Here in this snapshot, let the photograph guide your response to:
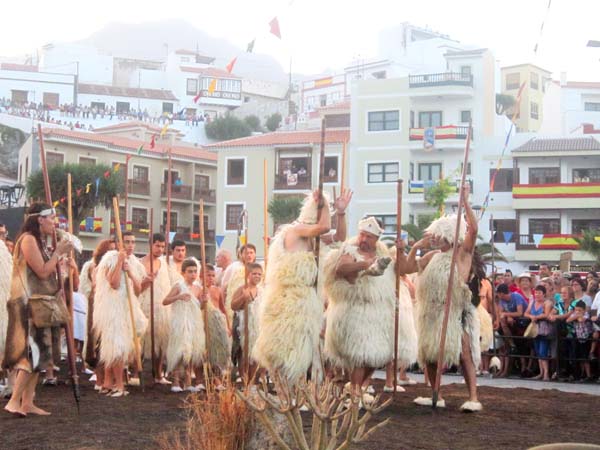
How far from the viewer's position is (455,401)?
1011 centimetres

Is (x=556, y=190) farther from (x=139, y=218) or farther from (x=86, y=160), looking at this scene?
(x=86, y=160)


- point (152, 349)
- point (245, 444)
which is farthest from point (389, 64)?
point (245, 444)

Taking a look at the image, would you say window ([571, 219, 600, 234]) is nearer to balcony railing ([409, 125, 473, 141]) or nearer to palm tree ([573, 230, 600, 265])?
balcony railing ([409, 125, 473, 141])

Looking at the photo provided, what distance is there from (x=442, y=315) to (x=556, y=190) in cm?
4380

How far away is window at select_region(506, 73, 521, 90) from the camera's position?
270 feet

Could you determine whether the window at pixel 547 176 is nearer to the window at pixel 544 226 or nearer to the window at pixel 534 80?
the window at pixel 544 226

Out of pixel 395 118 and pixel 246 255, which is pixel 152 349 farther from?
pixel 395 118

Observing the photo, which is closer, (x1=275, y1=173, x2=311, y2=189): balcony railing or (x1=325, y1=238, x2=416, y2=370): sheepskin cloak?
(x1=325, y1=238, x2=416, y2=370): sheepskin cloak


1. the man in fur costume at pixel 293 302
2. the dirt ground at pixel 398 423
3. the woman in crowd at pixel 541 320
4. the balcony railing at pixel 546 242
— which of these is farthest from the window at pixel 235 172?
the man in fur costume at pixel 293 302

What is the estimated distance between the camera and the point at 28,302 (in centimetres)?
833

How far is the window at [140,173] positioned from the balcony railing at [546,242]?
23.4 meters

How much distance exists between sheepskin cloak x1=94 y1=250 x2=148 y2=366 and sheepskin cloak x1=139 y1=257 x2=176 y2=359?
21.2 inches

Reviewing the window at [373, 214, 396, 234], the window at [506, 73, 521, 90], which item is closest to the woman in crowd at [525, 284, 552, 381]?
the window at [373, 214, 396, 234]

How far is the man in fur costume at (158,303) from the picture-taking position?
11312 millimetres
